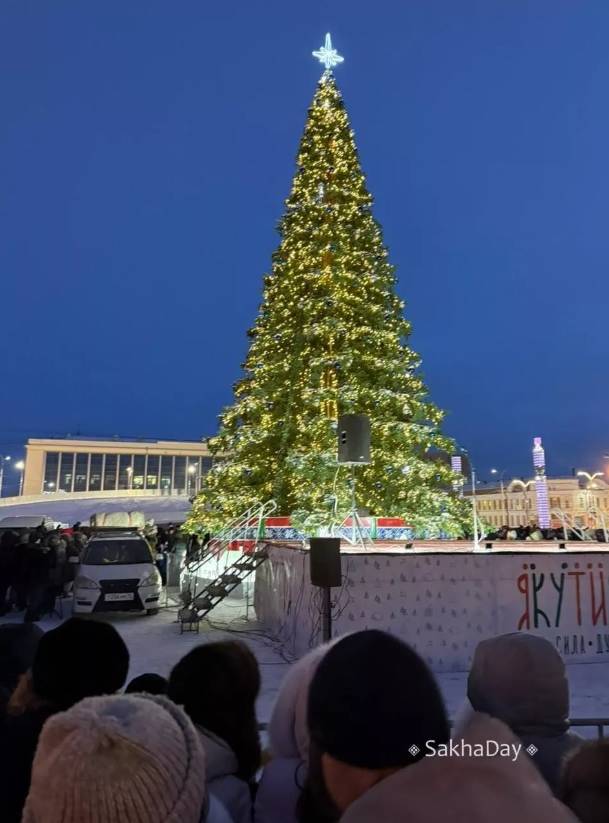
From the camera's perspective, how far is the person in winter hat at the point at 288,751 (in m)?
2.08

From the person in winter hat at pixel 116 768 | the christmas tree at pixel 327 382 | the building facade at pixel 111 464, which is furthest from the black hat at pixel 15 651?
the building facade at pixel 111 464

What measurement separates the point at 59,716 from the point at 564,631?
32.7 feet

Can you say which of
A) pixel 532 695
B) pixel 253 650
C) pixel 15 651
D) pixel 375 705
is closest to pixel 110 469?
pixel 253 650

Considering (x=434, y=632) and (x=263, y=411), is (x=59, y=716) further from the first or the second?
(x=263, y=411)

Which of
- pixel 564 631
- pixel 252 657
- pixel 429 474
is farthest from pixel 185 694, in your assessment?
pixel 429 474

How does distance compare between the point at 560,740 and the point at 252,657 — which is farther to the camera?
the point at 252,657

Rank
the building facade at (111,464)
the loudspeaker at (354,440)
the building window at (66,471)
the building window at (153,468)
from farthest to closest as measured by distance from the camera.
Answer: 1. the building window at (153,468)
2. the building window at (66,471)
3. the building facade at (111,464)
4. the loudspeaker at (354,440)

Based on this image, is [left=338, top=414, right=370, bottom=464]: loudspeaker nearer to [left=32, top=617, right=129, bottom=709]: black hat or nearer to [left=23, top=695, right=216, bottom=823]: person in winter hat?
[left=32, top=617, right=129, bottom=709]: black hat

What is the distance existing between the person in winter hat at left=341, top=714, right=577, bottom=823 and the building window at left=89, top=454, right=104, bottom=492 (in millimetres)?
92069

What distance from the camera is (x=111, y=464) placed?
8850cm

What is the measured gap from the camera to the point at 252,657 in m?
2.62

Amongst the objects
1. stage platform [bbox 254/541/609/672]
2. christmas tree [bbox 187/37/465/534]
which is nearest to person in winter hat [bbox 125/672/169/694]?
stage platform [bbox 254/541/609/672]

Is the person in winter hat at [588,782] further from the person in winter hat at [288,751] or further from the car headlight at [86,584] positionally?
the car headlight at [86,584]

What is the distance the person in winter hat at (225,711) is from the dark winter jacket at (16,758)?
1.81ft
